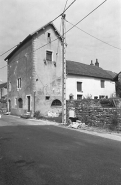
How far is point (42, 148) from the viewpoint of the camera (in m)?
6.19

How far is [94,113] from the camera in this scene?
40.1 feet

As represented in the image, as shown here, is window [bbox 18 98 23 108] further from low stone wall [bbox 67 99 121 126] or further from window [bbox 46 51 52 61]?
low stone wall [bbox 67 99 121 126]

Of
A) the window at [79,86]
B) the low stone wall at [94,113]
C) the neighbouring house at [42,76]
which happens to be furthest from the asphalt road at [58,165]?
the window at [79,86]

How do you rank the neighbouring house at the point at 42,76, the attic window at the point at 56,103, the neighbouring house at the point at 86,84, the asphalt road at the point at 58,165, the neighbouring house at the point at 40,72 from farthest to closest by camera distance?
the neighbouring house at the point at 86,84 → the attic window at the point at 56,103 → the neighbouring house at the point at 42,76 → the neighbouring house at the point at 40,72 → the asphalt road at the point at 58,165

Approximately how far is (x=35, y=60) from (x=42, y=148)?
54.0ft

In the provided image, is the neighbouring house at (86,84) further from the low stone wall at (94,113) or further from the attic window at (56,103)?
the low stone wall at (94,113)

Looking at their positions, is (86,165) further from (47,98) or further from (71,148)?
(47,98)

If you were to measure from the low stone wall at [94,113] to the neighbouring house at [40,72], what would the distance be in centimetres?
732

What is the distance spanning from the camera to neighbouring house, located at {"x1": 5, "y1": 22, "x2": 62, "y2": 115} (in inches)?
832

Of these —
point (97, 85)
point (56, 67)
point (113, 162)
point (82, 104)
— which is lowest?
point (113, 162)

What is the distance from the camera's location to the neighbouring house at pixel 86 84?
25.1 meters

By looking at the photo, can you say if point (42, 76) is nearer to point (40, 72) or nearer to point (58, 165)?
point (40, 72)

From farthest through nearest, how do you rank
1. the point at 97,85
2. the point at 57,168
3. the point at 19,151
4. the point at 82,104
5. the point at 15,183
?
the point at 97,85 < the point at 82,104 < the point at 19,151 < the point at 57,168 < the point at 15,183

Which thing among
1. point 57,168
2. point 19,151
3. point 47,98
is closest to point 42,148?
point 19,151
